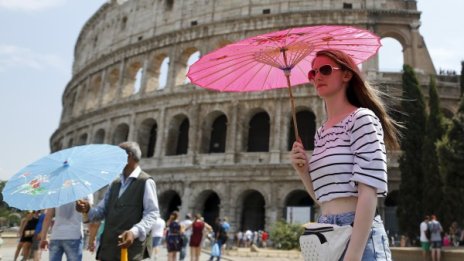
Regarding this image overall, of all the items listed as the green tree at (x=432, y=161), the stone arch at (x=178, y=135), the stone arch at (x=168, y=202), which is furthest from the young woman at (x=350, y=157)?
the stone arch at (x=178, y=135)

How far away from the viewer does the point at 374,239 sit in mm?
1788

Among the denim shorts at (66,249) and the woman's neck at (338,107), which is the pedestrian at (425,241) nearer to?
the denim shorts at (66,249)

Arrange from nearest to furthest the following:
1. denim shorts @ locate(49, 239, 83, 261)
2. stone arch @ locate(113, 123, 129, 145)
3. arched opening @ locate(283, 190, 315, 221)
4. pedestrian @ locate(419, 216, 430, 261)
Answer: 1. denim shorts @ locate(49, 239, 83, 261)
2. pedestrian @ locate(419, 216, 430, 261)
3. arched opening @ locate(283, 190, 315, 221)
4. stone arch @ locate(113, 123, 129, 145)

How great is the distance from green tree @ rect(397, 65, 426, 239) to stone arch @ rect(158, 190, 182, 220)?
37.7ft

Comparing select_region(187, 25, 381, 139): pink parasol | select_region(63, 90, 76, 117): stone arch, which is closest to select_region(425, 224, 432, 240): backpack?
select_region(187, 25, 381, 139): pink parasol

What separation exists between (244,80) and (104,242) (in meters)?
1.91

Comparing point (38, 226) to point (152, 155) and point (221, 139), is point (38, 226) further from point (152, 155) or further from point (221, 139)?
point (152, 155)

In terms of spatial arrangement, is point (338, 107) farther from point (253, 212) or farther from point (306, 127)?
point (253, 212)

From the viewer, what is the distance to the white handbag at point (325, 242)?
173 centimetres

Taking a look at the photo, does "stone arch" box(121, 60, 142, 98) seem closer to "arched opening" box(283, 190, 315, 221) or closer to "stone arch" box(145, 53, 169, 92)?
"stone arch" box(145, 53, 169, 92)

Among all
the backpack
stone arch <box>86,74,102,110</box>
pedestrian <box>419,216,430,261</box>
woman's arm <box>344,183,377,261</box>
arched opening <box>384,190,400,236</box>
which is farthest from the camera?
stone arch <box>86,74,102,110</box>

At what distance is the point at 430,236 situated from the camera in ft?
34.2

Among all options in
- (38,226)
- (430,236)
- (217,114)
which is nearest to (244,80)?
(38,226)

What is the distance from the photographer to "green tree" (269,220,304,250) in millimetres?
16000
